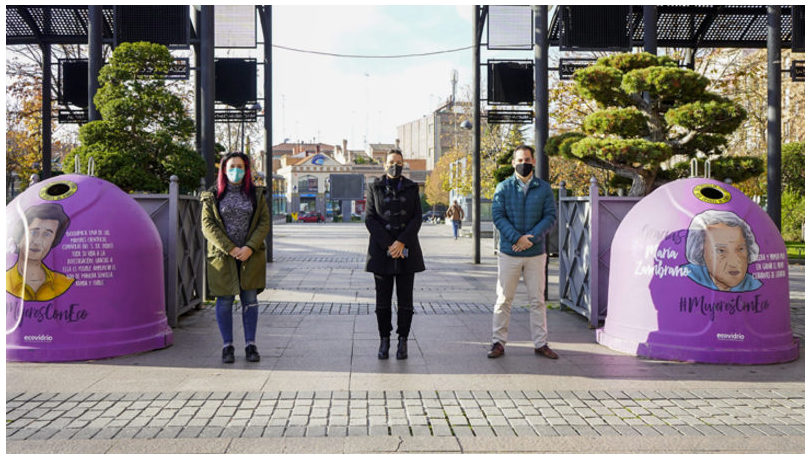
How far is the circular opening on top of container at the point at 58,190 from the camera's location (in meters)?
6.72

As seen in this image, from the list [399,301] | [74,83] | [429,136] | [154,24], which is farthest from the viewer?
[429,136]

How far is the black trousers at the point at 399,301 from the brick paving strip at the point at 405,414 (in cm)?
137

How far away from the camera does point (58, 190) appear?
6.88 meters

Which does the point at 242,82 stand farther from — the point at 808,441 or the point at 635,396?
the point at 808,441

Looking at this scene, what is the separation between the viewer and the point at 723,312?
6.46 metres

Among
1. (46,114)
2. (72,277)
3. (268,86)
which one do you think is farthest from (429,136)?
(72,277)

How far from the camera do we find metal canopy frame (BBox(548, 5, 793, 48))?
16250 millimetres

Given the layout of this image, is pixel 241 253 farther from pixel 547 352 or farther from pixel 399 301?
pixel 547 352

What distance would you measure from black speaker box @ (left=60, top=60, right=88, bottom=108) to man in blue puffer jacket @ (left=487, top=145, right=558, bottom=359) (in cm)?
1357

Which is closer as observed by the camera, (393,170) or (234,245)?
(234,245)

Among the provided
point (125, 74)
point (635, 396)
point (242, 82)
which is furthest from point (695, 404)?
point (242, 82)

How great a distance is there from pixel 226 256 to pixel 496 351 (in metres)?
2.67

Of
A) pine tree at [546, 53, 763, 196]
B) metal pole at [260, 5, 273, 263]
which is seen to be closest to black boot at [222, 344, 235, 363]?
pine tree at [546, 53, 763, 196]

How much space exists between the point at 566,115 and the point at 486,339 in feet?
65.2
